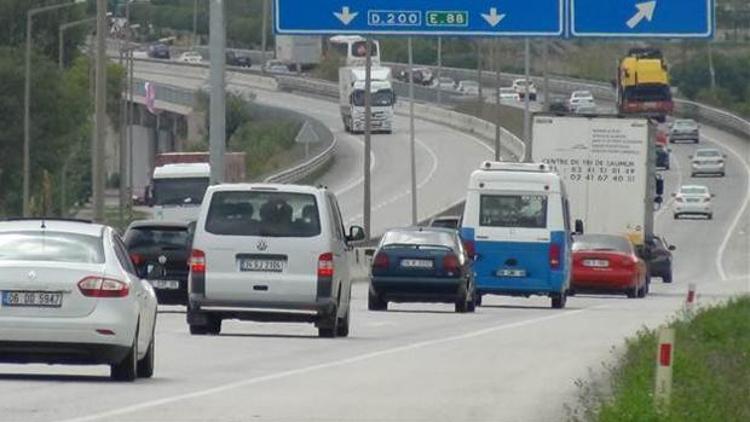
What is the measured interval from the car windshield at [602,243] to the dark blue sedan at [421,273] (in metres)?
9.31

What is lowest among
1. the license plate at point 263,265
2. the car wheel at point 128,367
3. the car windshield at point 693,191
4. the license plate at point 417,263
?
the car windshield at point 693,191

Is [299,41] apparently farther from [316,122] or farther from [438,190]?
[438,190]

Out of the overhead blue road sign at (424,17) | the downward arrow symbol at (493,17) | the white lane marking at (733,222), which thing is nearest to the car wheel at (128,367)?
the overhead blue road sign at (424,17)

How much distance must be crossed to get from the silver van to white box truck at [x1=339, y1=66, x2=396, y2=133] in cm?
7200

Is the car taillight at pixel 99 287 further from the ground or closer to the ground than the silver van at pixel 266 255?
further from the ground

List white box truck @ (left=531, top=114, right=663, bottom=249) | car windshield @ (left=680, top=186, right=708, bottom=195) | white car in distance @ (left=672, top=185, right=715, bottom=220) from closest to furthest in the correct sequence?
white box truck @ (left=531, top=114, right=663, bottom=249) < white car in distance @ (left=672, top=185, right=715, bottom=220) < car windshield @ (left=680, top=186, right=708, bottom=195)

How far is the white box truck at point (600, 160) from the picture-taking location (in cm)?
5056

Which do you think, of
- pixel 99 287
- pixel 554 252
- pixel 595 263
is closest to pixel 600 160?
pixel 595 263

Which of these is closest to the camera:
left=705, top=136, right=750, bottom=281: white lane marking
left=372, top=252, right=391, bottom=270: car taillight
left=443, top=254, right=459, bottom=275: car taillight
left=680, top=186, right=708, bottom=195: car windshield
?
left=443, top=254, right=459, bottom=275: car taillight

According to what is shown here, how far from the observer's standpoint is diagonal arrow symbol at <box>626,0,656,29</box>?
39.8m

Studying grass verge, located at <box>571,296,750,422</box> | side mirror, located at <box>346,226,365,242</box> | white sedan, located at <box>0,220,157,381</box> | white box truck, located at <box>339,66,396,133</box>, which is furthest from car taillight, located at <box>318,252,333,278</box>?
white box truck, located at <box>339,66,396,133</box>

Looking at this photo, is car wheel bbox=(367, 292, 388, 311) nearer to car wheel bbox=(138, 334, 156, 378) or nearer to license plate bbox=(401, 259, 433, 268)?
license plate bbox=(401, 259, 433, 268)

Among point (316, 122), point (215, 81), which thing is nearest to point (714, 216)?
point (316, 122)

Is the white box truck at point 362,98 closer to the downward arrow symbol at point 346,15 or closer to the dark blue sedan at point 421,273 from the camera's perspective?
the downward arrow symbol at point 346,15
